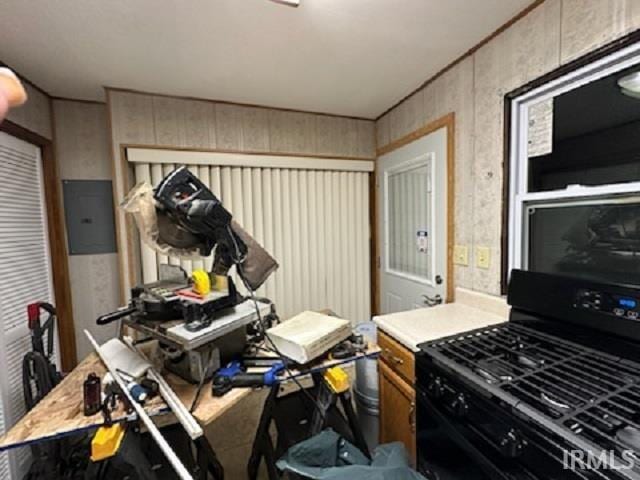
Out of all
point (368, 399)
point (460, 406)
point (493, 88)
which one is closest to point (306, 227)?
point (368, 399)

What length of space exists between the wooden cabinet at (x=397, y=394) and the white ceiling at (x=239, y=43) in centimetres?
154

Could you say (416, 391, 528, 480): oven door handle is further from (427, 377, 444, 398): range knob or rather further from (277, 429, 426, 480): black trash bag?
(277, 429, 426, 480): black trash bag

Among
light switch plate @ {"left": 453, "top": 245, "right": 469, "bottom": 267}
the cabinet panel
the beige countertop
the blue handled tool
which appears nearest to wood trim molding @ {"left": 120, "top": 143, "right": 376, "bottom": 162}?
light switch plate @ {"left": 453, "top": 245, "right": 469, "bottom": 267}

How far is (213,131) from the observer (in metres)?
2.30

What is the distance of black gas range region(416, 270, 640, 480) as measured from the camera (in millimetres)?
733

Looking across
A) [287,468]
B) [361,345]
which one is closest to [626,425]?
[361,345]

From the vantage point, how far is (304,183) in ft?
8.68

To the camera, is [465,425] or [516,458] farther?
[465,425]

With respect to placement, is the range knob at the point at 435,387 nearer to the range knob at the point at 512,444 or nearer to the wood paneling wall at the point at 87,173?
the range knob at the point at 512,444

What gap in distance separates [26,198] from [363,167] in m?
2.39

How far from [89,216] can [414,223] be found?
2.41 m

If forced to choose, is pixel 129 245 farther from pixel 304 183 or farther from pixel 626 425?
pixel 626 425

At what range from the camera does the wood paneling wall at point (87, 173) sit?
2223 millimetres

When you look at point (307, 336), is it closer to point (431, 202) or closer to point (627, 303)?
point (627, 303)
